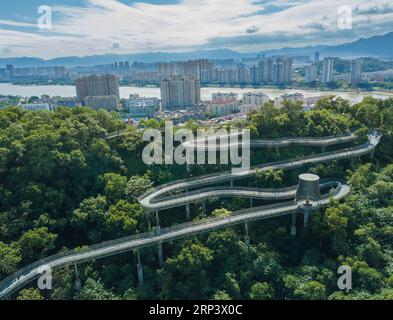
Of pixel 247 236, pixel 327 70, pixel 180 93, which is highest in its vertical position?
pixel 327 70

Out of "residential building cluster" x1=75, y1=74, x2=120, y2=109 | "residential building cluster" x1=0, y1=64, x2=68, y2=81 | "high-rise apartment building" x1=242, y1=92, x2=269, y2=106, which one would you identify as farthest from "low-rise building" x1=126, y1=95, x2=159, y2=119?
"residential building cluster" x1=0, y1=64, x2=68, y2=81

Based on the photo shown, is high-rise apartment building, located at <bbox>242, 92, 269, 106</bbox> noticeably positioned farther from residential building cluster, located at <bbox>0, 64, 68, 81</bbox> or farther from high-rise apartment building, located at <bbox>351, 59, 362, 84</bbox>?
residential building cluster, located at <bbox>0, 64, 68, 81</bbox>

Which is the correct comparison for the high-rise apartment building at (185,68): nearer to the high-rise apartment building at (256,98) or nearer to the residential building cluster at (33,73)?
the high-rise apartment building at (256,98)

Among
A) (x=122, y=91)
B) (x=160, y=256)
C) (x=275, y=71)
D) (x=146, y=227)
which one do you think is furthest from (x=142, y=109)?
(x=275, y=71)

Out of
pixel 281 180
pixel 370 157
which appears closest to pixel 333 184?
pixel 281 180

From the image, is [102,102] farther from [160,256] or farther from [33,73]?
[33,73]

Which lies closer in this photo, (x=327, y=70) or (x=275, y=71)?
(x=327, y=70)
